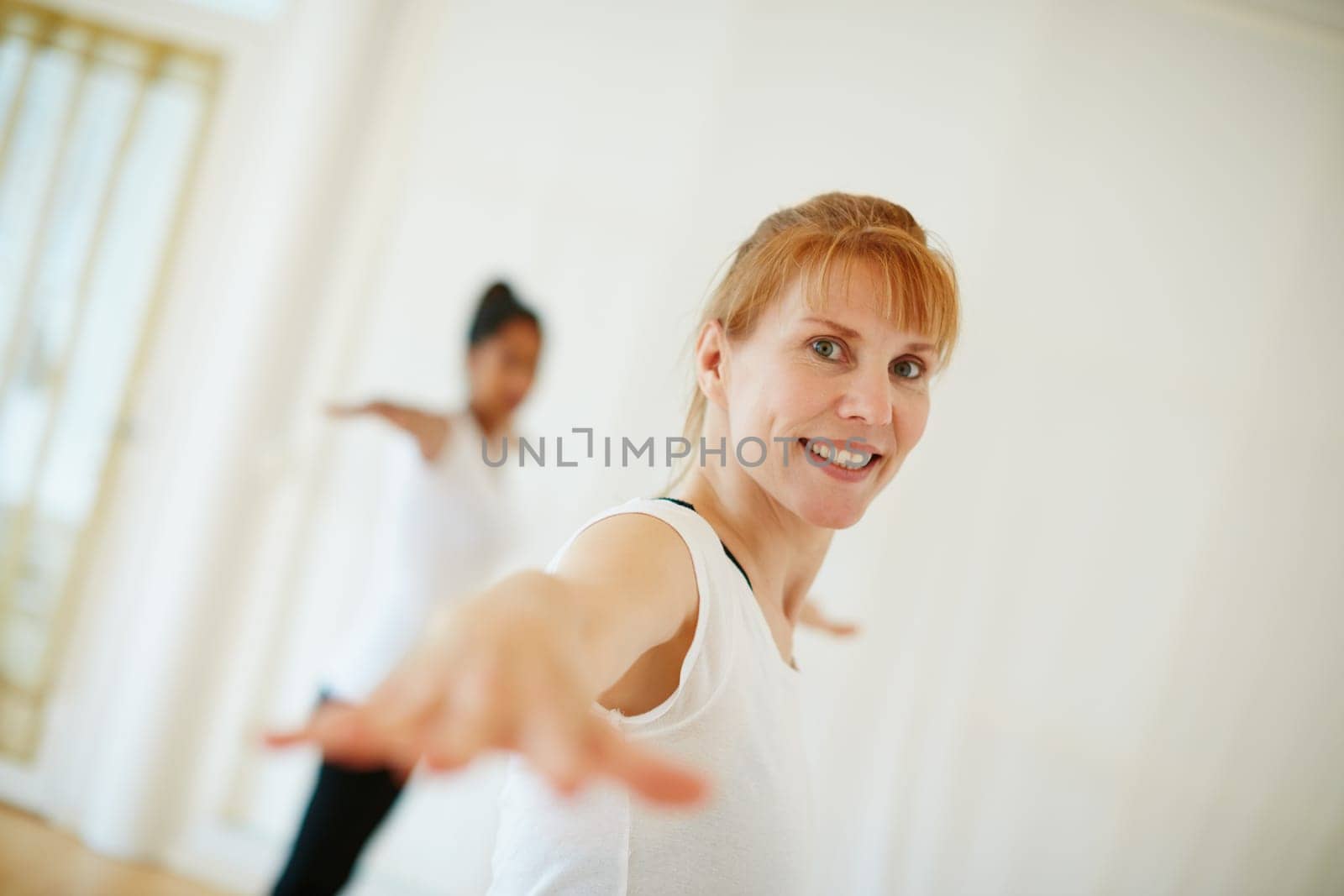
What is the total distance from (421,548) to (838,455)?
1.17 m

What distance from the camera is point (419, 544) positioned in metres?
1.47

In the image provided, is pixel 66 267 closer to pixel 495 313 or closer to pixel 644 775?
pixel 495 313

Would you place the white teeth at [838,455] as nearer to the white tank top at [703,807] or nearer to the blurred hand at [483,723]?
the white tank top at [703,807]

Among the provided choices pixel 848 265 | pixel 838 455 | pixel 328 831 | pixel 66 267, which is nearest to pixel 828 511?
pixel 838 455

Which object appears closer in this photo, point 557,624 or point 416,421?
point 557,624

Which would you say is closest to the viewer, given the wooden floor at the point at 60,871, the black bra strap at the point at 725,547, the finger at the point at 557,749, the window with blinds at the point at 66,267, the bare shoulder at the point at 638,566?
the finger at the point at 557,749

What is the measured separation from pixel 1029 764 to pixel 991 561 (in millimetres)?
387

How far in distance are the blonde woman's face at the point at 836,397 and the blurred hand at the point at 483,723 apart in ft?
0.82

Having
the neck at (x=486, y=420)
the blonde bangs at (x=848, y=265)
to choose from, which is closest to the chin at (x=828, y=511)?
the blonde bangs at (x=848, y=265)

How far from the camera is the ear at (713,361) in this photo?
20.5 inches

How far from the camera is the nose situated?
17.3 inches

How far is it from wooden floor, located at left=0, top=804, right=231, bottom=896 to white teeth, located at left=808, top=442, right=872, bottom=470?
2.16 metres

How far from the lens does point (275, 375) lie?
78.3 inches

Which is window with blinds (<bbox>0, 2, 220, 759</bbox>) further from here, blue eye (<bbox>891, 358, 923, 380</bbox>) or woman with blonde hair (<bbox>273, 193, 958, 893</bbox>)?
blue eye (<bbox>891, 358, 923, 380</bbox>)
